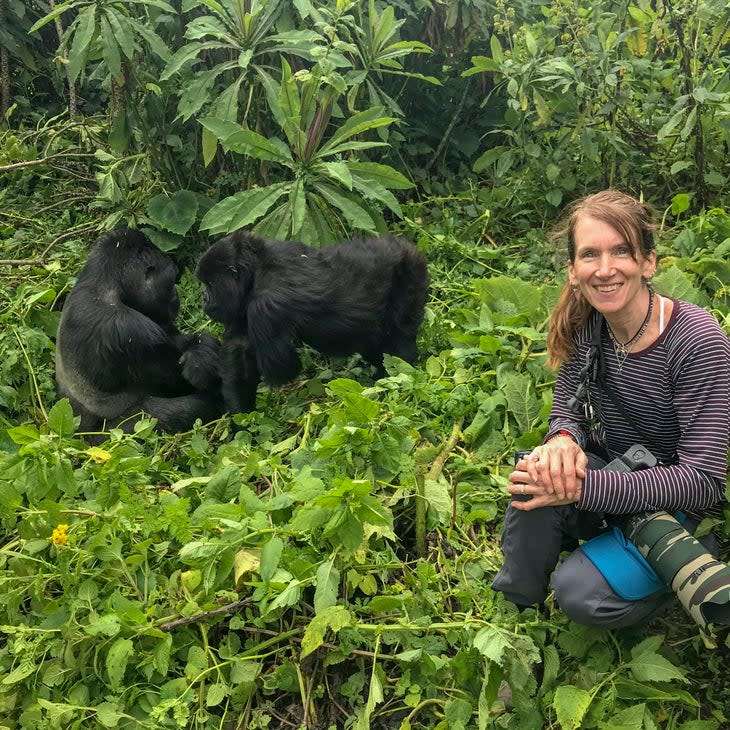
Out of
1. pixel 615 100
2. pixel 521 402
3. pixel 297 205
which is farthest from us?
pixel 615 100

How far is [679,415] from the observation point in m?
1.91

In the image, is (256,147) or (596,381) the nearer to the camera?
(596,381)

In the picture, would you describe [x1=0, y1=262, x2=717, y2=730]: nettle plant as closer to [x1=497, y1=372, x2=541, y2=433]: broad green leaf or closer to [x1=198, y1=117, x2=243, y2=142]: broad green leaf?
[x1=497, y1=372, x2=541, y2=433]: broad green leaf

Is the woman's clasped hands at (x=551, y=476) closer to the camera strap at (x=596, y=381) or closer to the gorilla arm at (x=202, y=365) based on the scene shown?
the camera strap at (x=596, y=381)

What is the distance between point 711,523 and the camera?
6.75 feet

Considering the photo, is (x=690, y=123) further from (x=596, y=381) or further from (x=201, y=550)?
(x=201, y=550)

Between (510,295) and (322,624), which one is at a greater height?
(510,295)

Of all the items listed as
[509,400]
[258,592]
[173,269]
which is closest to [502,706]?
[258,592]

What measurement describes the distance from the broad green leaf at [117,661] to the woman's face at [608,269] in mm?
1636

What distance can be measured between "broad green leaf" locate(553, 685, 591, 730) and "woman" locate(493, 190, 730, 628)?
186mm

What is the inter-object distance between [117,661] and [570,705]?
124cm

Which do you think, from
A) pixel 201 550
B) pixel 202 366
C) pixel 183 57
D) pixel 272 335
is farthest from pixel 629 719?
pixel 183 57

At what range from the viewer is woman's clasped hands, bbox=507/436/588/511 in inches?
71.1

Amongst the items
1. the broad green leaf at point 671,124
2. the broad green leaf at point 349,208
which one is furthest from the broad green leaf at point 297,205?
the broad green leaf at point 671,124
